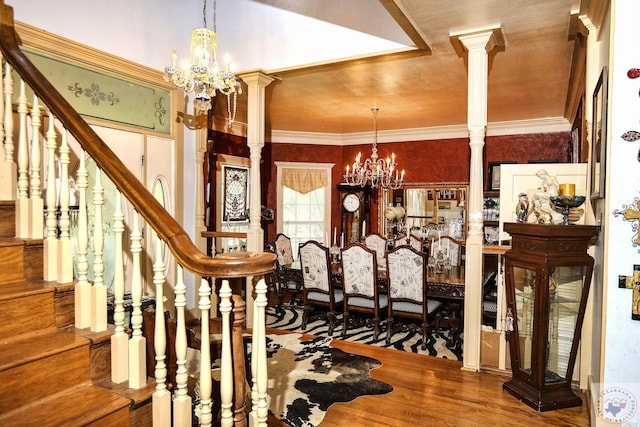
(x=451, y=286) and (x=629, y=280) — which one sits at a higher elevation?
(x=629, y=280)

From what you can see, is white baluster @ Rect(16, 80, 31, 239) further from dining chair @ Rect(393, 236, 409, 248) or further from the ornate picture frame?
the ornate picture frame

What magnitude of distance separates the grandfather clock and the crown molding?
3.55 feet

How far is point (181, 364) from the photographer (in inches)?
60.5

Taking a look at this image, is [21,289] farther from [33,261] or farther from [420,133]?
[420,133]

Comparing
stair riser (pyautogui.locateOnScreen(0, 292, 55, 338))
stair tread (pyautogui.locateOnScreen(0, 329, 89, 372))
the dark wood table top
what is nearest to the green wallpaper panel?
stair riser (pyautogui.locateOnScreen(0, 292, 55, 338))

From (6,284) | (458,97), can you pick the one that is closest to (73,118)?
(6,284)

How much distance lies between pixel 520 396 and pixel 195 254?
2.55m

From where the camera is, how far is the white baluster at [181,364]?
1502 millimetres

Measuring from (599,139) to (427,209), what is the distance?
494 cm

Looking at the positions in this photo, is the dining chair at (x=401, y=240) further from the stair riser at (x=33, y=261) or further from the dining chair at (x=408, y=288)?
the stair riser at (x=33, y=261)

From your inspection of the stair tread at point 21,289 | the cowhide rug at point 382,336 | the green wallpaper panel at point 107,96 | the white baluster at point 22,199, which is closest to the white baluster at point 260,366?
the stair tread at point 21,289

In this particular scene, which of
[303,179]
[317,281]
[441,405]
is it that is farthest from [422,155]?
[441,405]

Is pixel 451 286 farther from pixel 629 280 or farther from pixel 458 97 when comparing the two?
pixel 458 97

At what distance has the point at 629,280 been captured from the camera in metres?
2.23
